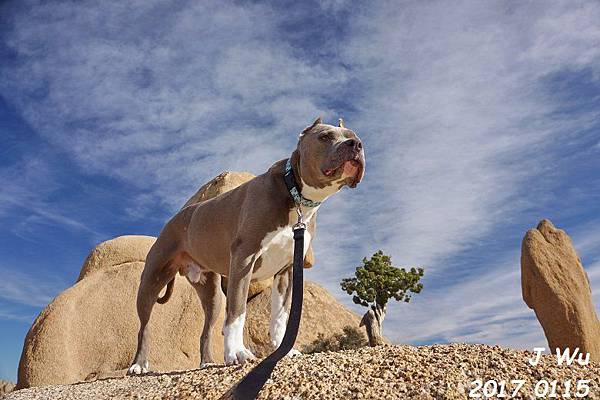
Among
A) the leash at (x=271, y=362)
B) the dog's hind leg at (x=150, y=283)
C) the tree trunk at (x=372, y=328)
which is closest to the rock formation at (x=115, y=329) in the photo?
the tree trunk at (x=372, y=328)

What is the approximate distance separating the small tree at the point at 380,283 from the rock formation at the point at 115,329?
6412 mm

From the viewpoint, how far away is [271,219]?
569 cm

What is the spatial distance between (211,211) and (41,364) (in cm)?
737

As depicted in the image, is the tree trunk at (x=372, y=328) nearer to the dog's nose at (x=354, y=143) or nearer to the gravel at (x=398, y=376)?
the gravel at (x=398, y=376)

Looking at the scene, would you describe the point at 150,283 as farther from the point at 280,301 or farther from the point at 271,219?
the point at 271,219

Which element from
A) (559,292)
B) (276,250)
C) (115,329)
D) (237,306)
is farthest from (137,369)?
(559,292)

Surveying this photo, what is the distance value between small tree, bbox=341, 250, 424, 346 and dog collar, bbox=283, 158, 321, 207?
49.3 feet

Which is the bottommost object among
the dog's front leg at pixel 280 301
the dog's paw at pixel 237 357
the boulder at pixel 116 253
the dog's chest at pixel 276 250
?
the dog's paw at pixel 237 357

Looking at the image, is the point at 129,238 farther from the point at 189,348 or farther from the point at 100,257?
the point at 189,348

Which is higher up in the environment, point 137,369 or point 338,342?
point 338,342

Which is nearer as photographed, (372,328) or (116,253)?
(116,253)

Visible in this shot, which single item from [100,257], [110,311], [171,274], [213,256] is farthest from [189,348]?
[213,256]

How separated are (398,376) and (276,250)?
1870 millimetres

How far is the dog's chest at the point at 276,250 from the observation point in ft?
18.8
